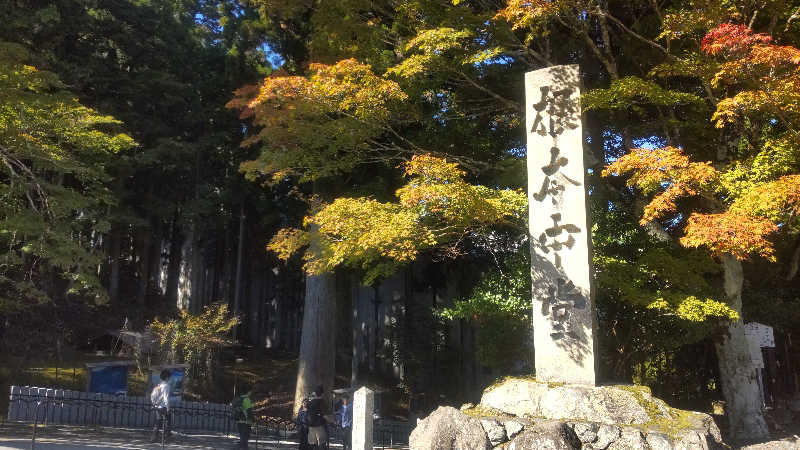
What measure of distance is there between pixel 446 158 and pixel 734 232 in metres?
5.38

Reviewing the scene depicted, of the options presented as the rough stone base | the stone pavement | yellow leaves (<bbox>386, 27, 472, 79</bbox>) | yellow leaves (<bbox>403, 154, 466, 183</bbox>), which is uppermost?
yellow leaves (<bbox>386, 27, 472, 79</bbox>)

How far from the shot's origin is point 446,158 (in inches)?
456

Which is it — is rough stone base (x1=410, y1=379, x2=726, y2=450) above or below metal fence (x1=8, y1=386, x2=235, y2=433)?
above

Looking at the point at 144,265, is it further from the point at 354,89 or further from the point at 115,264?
the point at 354,89

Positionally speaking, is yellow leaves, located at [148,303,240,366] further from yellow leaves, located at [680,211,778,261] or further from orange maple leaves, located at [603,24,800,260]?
yellow leaves, located at [680,211,778,261]

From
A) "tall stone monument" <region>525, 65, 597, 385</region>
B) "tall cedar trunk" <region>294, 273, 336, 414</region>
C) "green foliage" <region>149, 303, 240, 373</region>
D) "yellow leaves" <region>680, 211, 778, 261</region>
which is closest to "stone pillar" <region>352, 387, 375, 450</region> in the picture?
"tall stone monument" <region>525, 65, 597, 385</region>

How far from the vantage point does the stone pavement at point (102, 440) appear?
911cm

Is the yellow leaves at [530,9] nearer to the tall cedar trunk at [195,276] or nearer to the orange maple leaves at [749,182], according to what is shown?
the orange maple leaves at [749,182]

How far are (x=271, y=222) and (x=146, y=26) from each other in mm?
7775

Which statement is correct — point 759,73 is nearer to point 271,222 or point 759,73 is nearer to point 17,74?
point 17,74

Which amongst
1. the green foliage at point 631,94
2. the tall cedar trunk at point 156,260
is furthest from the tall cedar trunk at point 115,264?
the green foliage at point 631,94

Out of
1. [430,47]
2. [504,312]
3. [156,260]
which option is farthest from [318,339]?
[156,260]

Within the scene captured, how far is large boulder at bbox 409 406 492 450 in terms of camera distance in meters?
6.84

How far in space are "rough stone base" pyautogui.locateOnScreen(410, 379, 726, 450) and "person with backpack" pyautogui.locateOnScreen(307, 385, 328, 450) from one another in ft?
6.30
